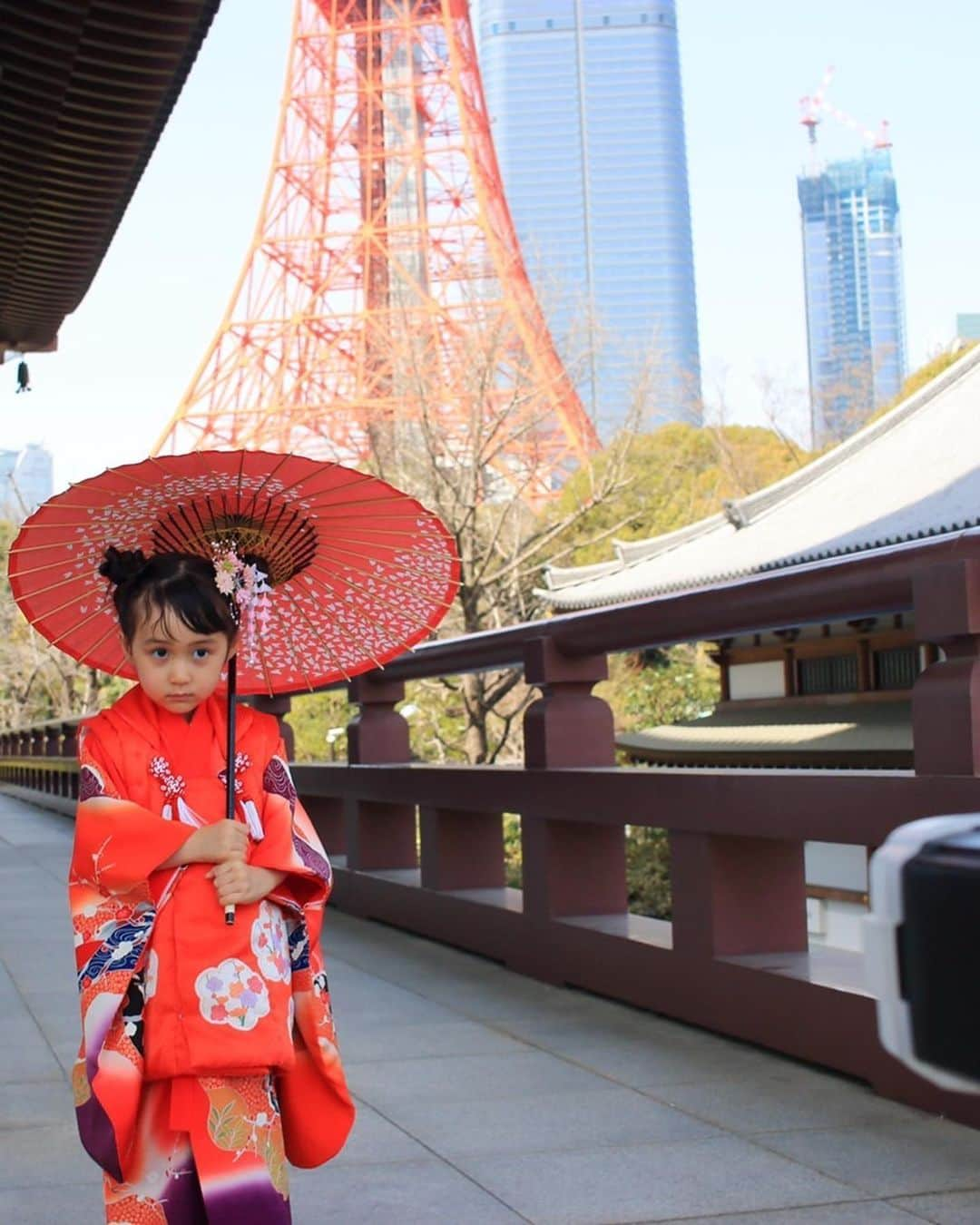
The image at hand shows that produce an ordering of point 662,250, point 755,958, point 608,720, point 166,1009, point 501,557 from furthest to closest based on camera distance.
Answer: point 662,250 < point 501,557 < point 608,720 < point 755,958 < point 166,1009

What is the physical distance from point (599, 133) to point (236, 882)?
18270 cm

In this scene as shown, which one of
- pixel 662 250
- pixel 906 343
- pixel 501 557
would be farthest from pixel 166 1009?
pixel 906 343

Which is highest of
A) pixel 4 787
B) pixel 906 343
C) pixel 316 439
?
pixel 906 343

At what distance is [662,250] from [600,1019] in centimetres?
17920

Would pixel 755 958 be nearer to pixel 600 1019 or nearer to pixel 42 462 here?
pixel 600 1019

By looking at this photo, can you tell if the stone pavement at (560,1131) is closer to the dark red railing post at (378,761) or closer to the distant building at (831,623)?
the dark red railing post at (378,761)

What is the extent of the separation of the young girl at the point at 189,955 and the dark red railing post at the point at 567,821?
96.4 inches

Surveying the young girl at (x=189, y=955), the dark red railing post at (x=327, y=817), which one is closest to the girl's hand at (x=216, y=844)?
the young girl at (x=189, y=955)

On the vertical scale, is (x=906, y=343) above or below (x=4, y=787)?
above

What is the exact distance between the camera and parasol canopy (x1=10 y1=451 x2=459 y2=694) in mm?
2867

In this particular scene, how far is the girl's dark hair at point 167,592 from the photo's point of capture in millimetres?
2662

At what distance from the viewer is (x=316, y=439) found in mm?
40281

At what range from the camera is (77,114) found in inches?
195

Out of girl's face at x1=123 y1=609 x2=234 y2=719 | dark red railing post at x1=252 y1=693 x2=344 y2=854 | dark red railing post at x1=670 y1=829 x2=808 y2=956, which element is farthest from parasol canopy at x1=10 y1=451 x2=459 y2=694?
dark red railing post at x1=252 y1=693 x2=344 y2=854
